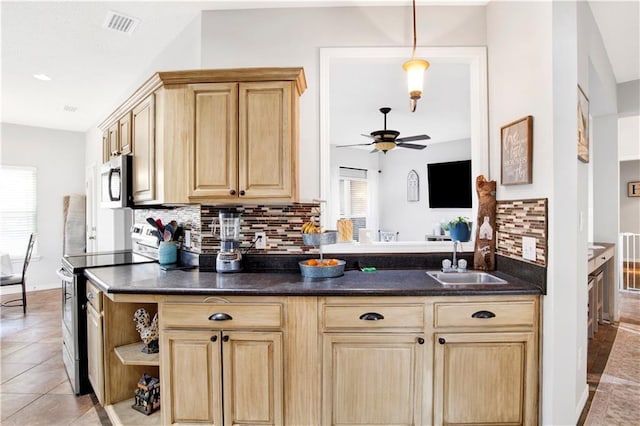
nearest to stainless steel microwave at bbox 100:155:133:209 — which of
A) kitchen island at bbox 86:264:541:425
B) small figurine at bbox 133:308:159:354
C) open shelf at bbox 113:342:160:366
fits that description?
small figurine at bbox 133:308:159:354

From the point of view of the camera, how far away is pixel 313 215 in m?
2.46

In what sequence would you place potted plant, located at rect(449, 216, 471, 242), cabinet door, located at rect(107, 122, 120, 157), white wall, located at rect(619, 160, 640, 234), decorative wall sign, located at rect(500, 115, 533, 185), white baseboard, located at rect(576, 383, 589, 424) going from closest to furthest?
decorative wall sign, located at rect(500, 115, 533, 185) → white baseboard, located at rect(576, 383, 589, 424) → potted plant, located at rect(449, 216, 471, 242) → cabinet door, located at rect(107, 122, 120, 157) → white wall, located at rect(619, 160, 640, 234)

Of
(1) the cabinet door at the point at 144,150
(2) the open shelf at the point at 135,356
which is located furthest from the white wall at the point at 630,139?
(2) the open shelf at the point at 135,356

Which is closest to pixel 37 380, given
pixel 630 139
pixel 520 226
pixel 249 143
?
pixel 249 143

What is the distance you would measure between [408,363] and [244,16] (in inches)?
98.1

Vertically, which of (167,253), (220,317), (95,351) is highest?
(167,253)

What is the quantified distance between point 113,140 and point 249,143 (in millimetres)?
1703

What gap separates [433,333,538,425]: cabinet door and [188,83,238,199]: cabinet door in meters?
1.51

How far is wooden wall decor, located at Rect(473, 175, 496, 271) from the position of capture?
2.36 m

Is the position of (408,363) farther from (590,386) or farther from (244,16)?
(244,16)

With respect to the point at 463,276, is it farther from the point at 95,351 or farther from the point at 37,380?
the point at 37,380

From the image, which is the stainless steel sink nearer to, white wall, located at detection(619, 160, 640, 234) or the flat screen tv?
the flat screen tv

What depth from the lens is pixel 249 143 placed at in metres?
2.14

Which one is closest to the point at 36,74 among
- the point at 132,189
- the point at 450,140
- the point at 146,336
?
the point at 132,189
